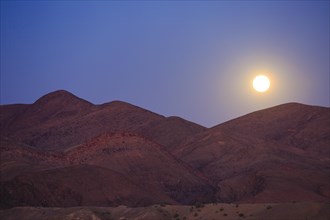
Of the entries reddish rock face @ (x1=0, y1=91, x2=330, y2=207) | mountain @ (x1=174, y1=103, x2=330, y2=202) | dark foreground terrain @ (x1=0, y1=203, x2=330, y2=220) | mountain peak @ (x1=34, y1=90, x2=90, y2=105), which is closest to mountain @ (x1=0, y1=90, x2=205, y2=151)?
mountain peak @ (x1=34, y1=90, x2=90, y2=105)

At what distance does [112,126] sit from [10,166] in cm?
5201

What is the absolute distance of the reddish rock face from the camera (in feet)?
169

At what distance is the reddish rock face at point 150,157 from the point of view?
5144cm

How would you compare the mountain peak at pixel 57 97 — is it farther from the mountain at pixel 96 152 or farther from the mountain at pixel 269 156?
the mountain at pixel 269 156

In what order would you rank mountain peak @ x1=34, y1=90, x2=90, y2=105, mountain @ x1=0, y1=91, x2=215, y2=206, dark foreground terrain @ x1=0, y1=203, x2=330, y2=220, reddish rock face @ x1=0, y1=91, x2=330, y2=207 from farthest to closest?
mountain peak @ x1=34, y1=90, x2=90, y2=105 < reddish rock face @ x1=0, y1=91, x2=330, y2=207 < mountain @ x1=0, y1=91, x2=215, y2=206 < dark foreground terrain @ x1=0, y1=203, x2=330, y2=220

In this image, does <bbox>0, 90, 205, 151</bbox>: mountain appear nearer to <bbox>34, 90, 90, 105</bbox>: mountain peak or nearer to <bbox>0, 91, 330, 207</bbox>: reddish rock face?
<bbox>34, 90, 90, 105</bbox>: mountain peak

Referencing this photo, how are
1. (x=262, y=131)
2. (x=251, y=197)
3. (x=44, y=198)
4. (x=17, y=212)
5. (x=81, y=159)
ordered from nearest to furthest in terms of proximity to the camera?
(x=17, y=212)
(x=44, y=198)
(x=251, y=197)
(x=81, y=159)
(x=262, y=131)

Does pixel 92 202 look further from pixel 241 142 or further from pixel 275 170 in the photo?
pixel 241 142

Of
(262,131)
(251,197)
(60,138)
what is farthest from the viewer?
(262,131)

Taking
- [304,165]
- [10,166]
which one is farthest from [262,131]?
[10,166]

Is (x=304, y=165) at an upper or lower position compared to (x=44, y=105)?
lower

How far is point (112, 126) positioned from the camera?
355 feet

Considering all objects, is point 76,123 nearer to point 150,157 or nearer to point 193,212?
point 150,157

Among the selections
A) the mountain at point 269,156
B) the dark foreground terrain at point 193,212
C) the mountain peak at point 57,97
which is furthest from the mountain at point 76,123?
the dark foreground terrain at point 193,212
